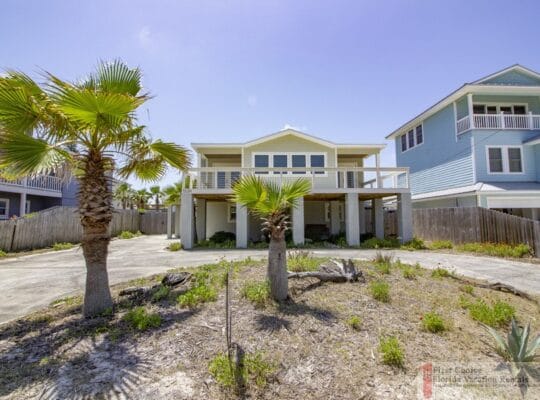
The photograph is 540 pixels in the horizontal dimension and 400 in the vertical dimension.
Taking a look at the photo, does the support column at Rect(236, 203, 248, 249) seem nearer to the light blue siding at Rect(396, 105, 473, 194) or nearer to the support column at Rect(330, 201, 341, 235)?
the support column at Rect(330, 201, 341, 235)

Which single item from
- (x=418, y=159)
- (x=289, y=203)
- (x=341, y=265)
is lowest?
(x=341, y=265)

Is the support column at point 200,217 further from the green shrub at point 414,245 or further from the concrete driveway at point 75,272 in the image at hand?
the green shrub at point 414,245

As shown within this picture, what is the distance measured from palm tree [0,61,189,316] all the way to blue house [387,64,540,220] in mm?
17036

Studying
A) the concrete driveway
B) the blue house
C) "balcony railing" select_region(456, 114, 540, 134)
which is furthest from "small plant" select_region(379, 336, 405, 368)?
"balcony railing" select_region(456, 114, 540, 134)

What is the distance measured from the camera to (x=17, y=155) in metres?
3.87

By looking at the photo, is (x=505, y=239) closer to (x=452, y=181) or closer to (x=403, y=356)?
(x=452, y=181)

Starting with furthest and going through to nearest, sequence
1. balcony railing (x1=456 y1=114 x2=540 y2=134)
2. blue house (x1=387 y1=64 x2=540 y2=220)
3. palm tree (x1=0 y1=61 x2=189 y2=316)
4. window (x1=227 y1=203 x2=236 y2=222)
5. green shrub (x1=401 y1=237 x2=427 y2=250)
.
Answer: window (x1=227 y1=203 x2=236 y2=222), balcony railing (x1=456 y1=114 x2=540 y2=134), blue house (x1=387 y1=64 x2=540 y2=220), green shrub (x1=401 y1=237 x2=427 y2=250), palm tree (x1=0 y1=61 x2=189 y2=316)

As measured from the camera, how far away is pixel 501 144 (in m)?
15.7

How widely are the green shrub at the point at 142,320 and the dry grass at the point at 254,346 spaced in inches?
4.2

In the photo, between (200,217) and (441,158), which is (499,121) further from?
(200,217)

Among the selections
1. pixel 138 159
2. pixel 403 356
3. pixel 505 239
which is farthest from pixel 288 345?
pixel 505 239

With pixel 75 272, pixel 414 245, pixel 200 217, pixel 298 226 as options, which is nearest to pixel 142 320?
pixel 75 272

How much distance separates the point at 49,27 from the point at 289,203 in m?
8.45

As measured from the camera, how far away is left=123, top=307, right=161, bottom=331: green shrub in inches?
154
